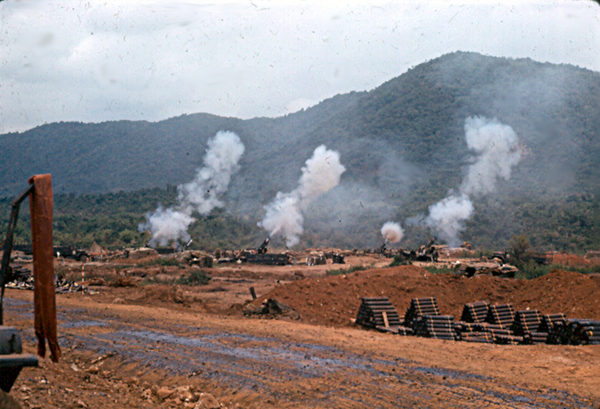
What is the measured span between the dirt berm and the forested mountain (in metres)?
23.4

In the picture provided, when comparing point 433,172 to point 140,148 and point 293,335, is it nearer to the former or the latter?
point 293,335

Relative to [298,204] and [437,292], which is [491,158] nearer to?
[298,204]

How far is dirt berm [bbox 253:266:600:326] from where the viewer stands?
1875 centimetres

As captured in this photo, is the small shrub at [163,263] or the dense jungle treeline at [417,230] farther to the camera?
the dense jungle treeline at [417,230]

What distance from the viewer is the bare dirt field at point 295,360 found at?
8.54 metres

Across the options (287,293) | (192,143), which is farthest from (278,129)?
(287,293)

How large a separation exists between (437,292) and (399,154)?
3428 inches

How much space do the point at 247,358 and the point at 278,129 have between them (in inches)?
5765

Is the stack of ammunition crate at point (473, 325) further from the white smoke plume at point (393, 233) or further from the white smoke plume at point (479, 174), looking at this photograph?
the white smoke plume at point (479, 174)

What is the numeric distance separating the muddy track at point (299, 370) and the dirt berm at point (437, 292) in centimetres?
586

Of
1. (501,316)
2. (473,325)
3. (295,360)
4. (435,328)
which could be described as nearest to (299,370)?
(295,360)

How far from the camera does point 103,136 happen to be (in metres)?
174

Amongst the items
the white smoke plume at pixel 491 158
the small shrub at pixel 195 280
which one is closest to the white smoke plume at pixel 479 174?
the white smoke plume at pixel 491 158

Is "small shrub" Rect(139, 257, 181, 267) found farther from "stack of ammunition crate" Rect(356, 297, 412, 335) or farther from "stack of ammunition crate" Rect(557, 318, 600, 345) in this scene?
"stack of ammunition crate" Rect(557, 318, 600, 345)
